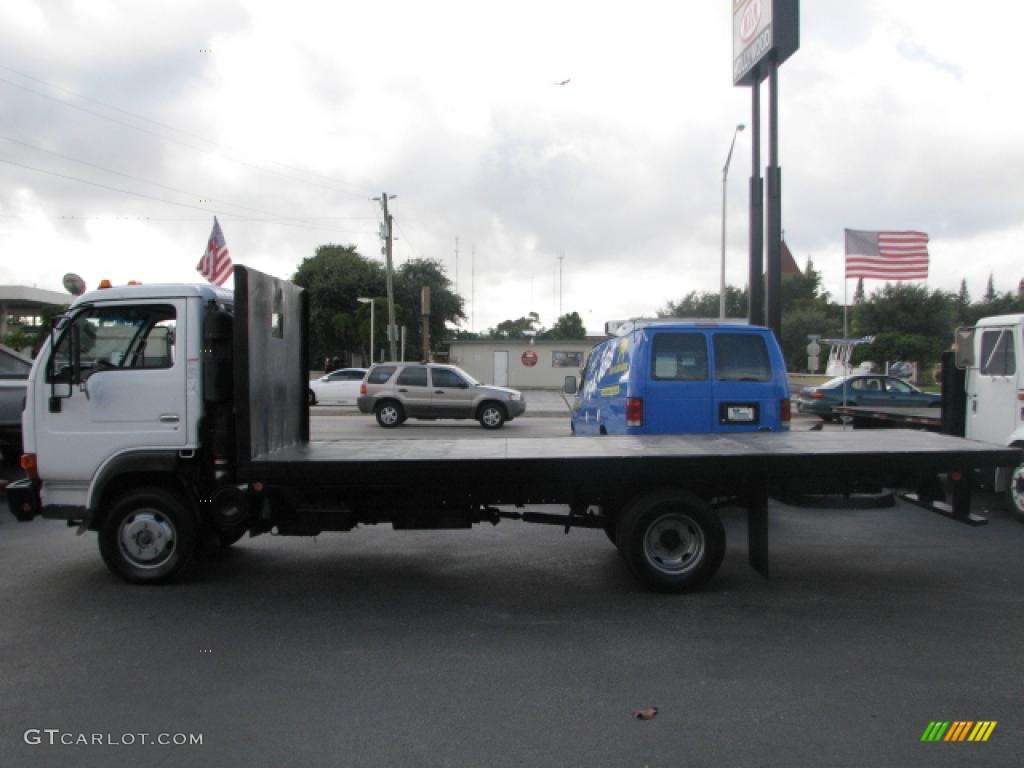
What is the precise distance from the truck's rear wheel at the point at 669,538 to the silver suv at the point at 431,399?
14308 mm

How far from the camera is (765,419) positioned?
8.12m

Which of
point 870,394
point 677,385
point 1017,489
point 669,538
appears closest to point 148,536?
point 669,538

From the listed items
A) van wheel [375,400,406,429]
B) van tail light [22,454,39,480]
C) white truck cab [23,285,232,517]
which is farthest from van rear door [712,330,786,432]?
van wheel [375,400,406,429]

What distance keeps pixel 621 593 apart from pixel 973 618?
2444 mm

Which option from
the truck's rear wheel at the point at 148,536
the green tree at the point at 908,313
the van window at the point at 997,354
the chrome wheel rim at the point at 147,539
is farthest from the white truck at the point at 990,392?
the green tree at the point at 908,313

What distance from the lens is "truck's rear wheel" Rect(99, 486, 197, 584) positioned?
6035 millimetres

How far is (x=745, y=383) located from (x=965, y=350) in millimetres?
3773

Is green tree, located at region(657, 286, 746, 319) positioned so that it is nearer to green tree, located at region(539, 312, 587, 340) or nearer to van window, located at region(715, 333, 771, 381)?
green tree, located at region(539, 312, 587, 340)

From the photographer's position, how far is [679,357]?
8.06 metres

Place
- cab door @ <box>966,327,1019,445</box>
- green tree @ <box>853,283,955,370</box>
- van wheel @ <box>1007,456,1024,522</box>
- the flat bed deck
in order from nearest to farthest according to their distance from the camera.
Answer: the flat bed deck
van wheel @ <box>1007,456,1024,522</box>
cab door @ <box>966,327,1019,445</box>
green tree @ <box>853,283,955,370</box>

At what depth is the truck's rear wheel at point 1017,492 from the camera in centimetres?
852

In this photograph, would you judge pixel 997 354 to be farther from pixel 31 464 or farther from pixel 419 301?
pixel 419 301

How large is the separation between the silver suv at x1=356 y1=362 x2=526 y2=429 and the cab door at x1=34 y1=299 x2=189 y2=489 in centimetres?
1414

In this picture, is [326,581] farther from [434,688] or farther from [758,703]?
[758,703]
